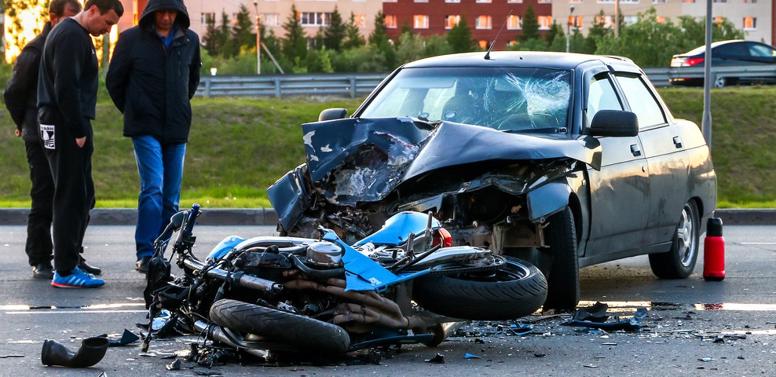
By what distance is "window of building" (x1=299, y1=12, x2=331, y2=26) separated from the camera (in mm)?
124750

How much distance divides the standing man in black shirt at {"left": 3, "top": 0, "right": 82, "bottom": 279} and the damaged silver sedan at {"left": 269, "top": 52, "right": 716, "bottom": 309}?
91.3 inches

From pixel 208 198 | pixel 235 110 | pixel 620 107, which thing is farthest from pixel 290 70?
pixel 620 107

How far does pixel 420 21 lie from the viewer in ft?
410

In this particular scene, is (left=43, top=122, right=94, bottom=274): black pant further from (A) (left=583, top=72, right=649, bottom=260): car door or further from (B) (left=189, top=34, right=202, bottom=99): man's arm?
(A) (left=583, top=72, right=649, bottom=260): car door

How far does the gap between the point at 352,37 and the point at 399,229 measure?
346 ft

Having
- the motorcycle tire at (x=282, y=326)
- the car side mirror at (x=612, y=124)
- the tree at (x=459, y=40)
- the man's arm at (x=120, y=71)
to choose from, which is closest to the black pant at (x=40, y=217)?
the man's arm at (x=120, y=71)

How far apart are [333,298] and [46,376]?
1.28 m

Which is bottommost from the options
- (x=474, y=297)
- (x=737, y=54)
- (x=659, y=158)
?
(x=737, y=54)

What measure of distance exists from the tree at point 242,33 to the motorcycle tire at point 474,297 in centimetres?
10455

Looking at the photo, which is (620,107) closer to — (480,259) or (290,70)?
(480,259)

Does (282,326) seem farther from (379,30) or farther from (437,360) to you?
(379,30)

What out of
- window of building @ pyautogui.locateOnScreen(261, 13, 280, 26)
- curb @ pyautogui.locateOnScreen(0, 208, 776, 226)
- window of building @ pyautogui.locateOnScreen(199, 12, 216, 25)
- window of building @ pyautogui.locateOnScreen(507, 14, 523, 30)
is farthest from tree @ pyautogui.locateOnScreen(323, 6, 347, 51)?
curb @ pyautogui.locateOnScreen(0, 208, 776, 226)

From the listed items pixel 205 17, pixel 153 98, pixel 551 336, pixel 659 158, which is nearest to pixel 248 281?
pixel 551 336

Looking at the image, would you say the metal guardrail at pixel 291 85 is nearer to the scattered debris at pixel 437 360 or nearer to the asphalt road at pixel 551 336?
the asphalt road at pixel 551 336
